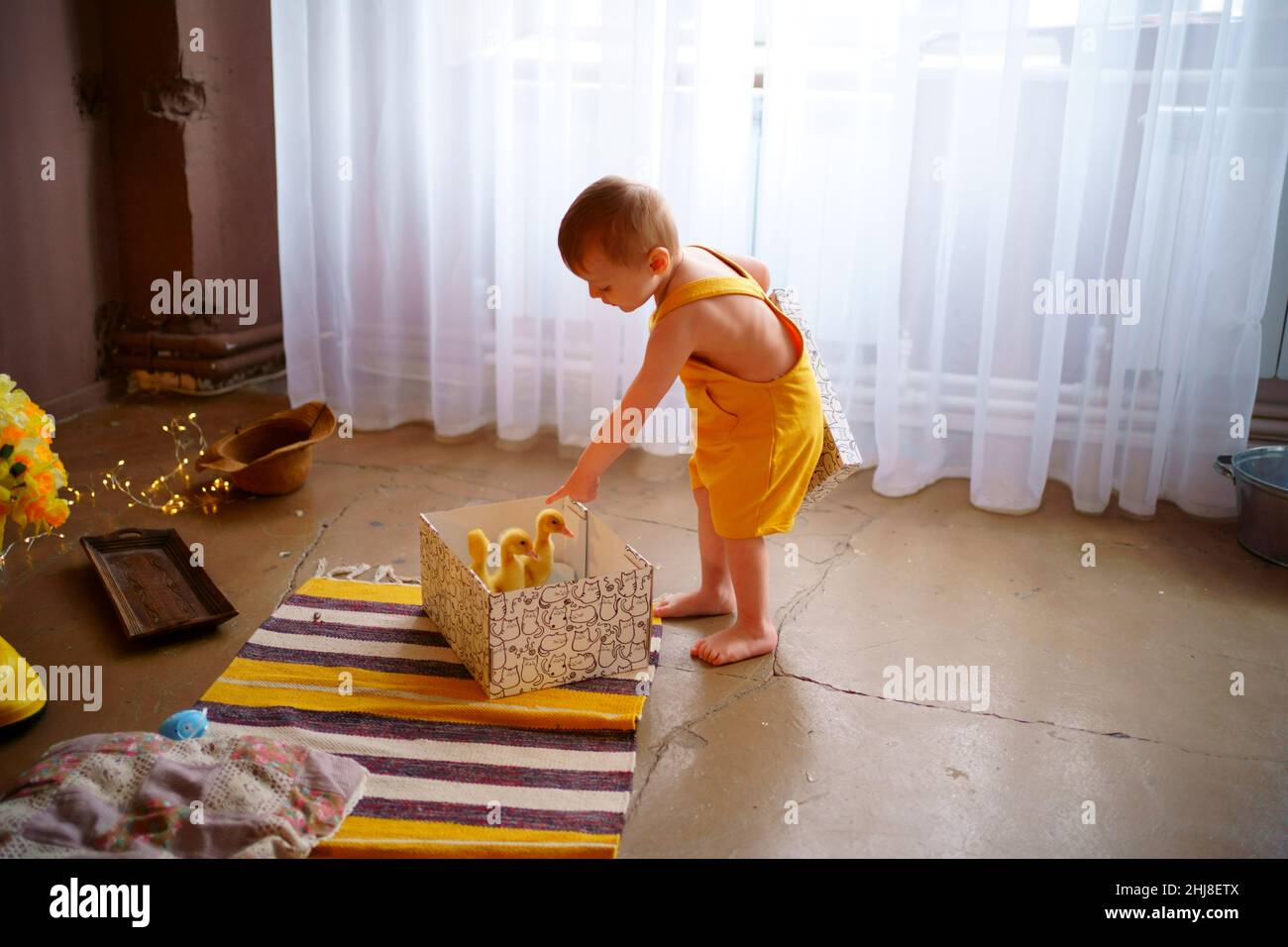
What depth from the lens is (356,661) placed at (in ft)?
5.78

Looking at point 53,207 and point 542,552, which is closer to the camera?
point 542,552

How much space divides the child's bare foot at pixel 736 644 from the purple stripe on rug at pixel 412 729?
0.26 meters

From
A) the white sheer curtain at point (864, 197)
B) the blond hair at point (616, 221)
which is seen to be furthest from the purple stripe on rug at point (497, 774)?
the white sheer curtain at point (864, 197)

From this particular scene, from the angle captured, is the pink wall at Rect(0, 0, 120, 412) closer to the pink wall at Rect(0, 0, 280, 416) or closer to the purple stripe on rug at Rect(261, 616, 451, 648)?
the pink wall at Rect(0, 0, 280, 416)

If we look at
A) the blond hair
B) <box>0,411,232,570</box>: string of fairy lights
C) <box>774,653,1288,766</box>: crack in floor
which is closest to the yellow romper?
the blond hair

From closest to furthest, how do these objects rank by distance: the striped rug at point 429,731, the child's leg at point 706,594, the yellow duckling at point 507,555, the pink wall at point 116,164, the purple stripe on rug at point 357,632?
the striped rug at point 429,731
the yellow duckling at point 507,555
the purple stripe on rug at point 357,632
the child's leg at point 706,594
the pink wall at point 116,164

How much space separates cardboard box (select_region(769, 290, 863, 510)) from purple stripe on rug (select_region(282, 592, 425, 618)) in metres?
0.72

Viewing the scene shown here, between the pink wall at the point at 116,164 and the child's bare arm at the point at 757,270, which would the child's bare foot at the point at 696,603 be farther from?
the pink wall at the point at 116,164

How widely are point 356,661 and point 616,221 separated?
0.82m

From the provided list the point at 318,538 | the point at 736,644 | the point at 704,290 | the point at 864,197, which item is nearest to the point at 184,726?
the point at 318,538

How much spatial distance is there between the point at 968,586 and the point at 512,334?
4.15 feet

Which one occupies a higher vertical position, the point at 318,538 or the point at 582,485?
the point at 582,485

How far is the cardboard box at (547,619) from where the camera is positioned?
5.31ft

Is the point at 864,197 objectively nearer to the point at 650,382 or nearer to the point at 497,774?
the point at 650,382
